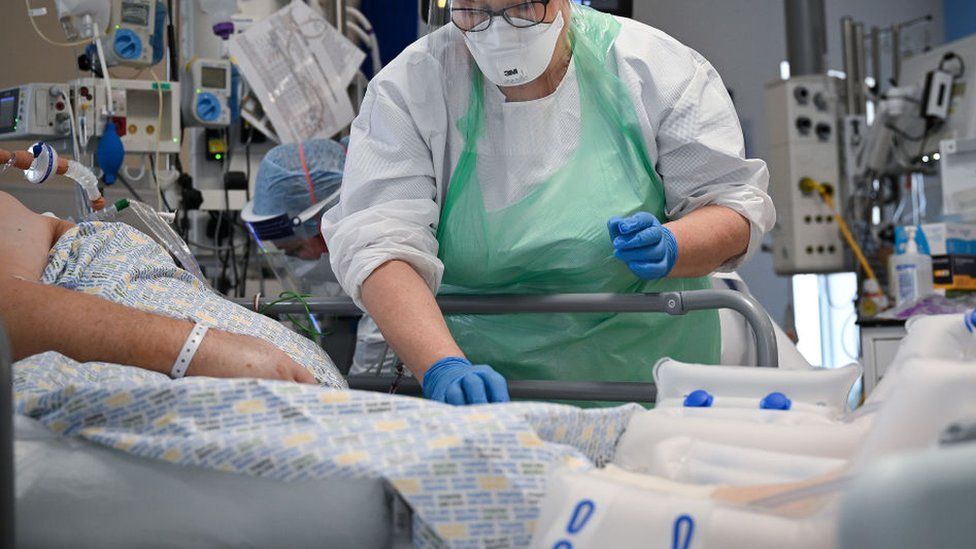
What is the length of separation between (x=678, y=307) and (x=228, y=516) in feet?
3.30

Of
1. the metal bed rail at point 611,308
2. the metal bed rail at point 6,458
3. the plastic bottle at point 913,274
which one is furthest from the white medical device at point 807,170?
the metal bed rail at point 6,458

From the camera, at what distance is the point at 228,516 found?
93cm

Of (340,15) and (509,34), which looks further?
(340,15)

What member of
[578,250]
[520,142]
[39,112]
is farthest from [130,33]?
[578,250]

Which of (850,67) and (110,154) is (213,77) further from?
(850,67)

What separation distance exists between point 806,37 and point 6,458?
647cm

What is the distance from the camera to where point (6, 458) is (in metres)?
0.71

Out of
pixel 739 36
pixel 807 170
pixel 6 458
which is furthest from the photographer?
pixel 739 36

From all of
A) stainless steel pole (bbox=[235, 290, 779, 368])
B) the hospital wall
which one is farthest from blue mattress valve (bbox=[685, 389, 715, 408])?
the hospital wall

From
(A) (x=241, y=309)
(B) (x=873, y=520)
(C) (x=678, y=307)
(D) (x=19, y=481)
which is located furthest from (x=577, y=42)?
(B) (x=873, y=520)

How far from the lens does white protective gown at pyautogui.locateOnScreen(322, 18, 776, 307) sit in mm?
1838

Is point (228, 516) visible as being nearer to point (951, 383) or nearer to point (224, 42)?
point (951, 383)

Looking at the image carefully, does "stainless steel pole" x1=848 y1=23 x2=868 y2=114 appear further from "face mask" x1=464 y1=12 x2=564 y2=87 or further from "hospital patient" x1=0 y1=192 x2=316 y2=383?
"hospital patient" x1=0 y1=192 x2=316 y2=383

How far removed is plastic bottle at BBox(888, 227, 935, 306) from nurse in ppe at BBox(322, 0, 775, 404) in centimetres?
256
